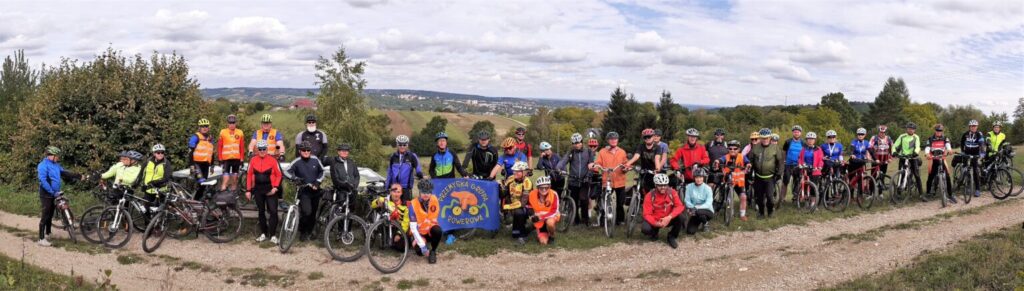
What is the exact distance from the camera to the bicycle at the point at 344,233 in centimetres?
895

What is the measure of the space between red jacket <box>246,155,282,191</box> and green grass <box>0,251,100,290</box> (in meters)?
2.67

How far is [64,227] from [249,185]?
3.44 meters

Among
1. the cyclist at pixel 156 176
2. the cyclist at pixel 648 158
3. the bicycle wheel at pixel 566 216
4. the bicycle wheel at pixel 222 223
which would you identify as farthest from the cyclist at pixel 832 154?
the cyclist at pixel 156 176

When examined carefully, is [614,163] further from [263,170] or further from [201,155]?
[201,155]

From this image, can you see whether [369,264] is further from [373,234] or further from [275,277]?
[275,277]

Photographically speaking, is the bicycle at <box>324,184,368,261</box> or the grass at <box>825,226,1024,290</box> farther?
the bicycle at <box>324,184,368,261</box>

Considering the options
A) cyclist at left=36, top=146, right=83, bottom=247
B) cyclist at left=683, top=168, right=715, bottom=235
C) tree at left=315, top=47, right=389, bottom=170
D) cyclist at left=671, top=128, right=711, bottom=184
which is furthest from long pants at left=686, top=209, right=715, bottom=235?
tree at left=315, top=47, right=389, bottom=170

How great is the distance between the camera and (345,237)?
9219 millimetres

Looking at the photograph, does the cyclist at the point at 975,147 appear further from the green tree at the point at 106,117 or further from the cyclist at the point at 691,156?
the green tree at the point at 106,117

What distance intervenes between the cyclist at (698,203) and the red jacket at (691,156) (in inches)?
33.5

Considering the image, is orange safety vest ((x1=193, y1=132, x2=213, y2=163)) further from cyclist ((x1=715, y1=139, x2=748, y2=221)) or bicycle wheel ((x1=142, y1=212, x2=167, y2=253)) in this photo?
cyclist ((x1=715, y1=139, x2=748, y2=221))

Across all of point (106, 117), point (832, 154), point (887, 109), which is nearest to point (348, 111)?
point (106, 117)

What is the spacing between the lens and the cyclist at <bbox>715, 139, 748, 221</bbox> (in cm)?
1126

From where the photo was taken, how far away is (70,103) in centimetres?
1549
